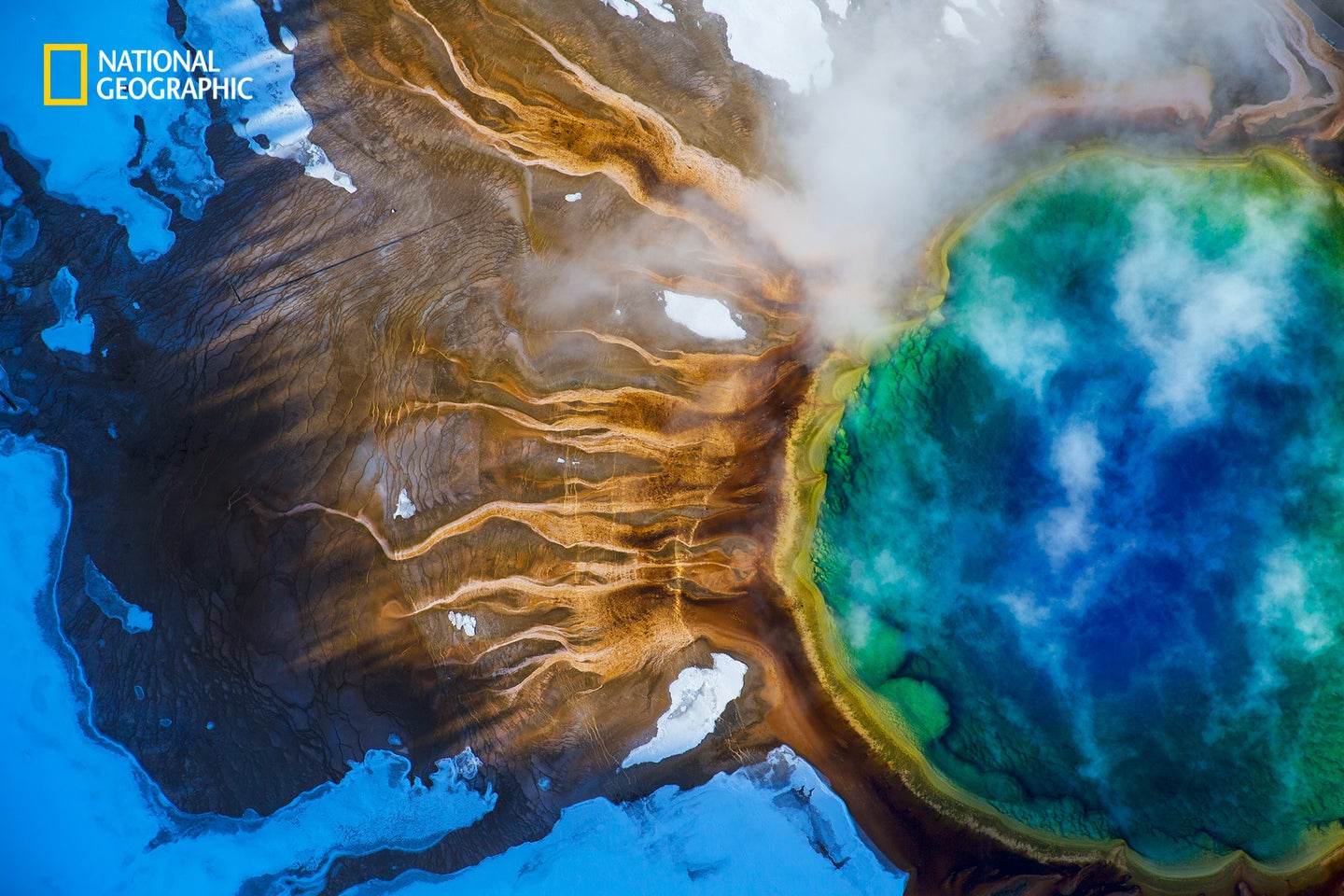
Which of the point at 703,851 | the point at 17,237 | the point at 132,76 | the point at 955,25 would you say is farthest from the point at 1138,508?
the point at 17,237

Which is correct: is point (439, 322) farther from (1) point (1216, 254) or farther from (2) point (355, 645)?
(1) point (1216, 254)

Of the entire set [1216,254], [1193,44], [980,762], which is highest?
[1193,44]

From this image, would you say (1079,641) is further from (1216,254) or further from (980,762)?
(1216,254)

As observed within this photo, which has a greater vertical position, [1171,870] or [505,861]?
[1171,870]

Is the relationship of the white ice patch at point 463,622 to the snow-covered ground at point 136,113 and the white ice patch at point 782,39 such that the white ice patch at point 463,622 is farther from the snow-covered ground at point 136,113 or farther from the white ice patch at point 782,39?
the white ice patch at point 782,39

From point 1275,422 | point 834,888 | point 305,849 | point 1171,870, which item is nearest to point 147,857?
point 305,849

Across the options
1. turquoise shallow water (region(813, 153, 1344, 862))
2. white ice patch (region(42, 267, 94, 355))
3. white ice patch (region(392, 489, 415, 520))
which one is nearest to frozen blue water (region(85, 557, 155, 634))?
white ice patch (region(42, 267, 94, 355))

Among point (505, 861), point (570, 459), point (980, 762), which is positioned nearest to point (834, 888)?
point (980, 762)

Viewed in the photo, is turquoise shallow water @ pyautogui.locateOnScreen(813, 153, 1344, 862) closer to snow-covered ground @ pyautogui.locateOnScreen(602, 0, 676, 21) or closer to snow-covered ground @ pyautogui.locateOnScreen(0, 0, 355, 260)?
snow-covered ground @ pyautogui.locateOnScreen(602, 0, 676, 21)
